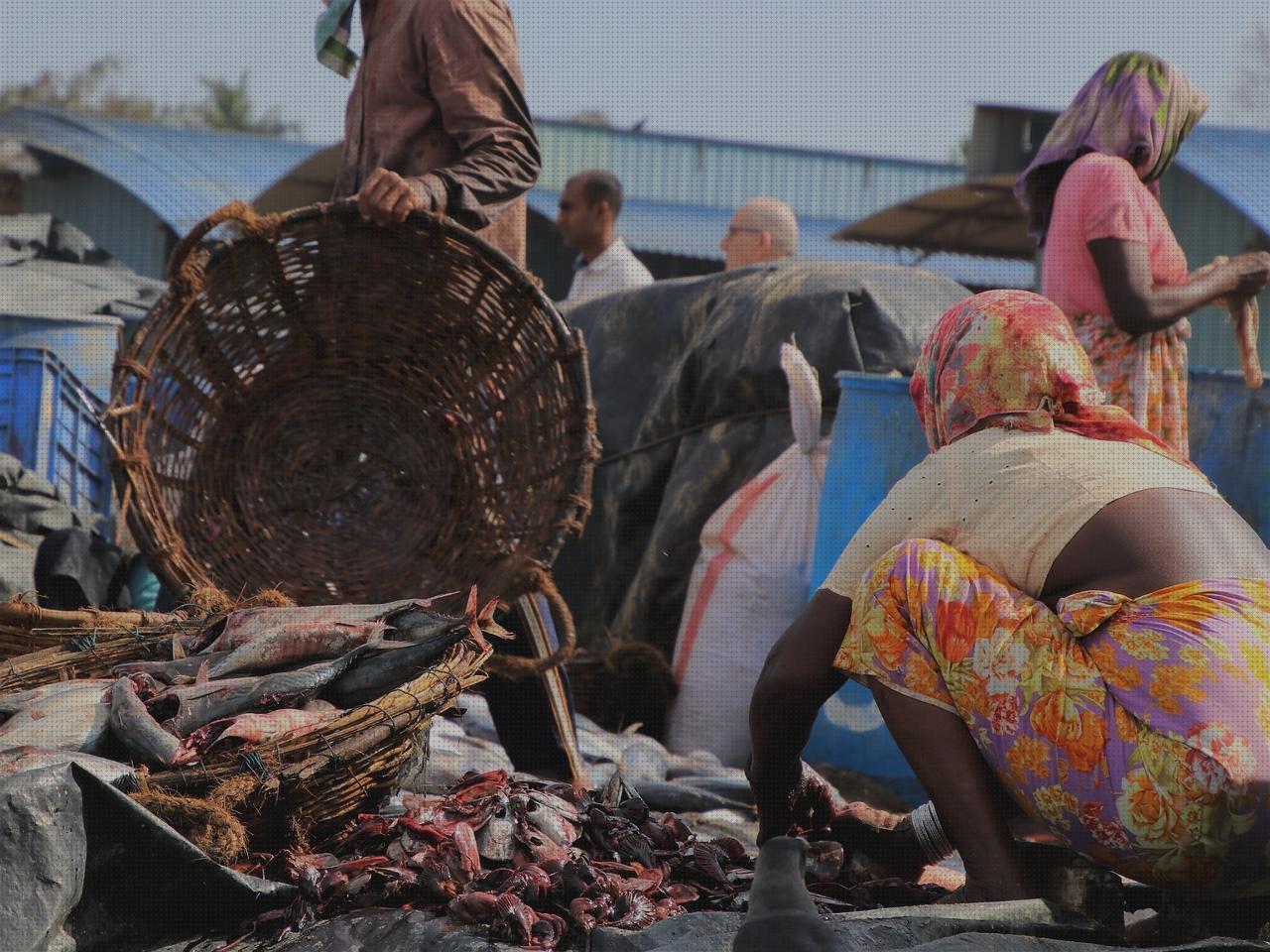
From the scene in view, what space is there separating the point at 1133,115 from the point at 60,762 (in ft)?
9.99

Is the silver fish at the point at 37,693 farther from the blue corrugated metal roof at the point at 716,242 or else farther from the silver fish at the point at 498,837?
the blue corrugated metal roof at the point at 716,242

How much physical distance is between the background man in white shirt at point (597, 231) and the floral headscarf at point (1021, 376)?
4383mm

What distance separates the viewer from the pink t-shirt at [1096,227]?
12.8 feet

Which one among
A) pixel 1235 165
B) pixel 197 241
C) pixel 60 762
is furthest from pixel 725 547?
pixel 1235 165

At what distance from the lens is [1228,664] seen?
7.70ft

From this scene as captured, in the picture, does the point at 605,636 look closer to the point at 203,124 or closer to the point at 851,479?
the point at 851,479

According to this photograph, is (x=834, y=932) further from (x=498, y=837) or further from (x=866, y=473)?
(x=866, y=473)

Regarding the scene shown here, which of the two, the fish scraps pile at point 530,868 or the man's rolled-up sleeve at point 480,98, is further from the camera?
the man's rolled-up sleeve at point 480,98

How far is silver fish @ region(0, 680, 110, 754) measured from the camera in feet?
8.40

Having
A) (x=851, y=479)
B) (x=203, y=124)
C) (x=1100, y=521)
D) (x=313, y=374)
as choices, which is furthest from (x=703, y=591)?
(x=203, y=124)

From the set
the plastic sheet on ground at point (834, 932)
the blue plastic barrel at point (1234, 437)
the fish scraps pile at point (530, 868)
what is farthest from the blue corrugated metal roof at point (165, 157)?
the plastic sheet on ground at point (834, 932)

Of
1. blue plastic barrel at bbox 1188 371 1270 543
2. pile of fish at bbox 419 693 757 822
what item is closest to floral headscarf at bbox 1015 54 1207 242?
blue plastic barrel at bbox 1188 371 1270 543

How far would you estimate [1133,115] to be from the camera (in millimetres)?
4004

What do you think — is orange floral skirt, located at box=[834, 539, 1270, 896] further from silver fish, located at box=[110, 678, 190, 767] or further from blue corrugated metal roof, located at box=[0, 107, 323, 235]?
blue corrugated metal roof, located at box=[0, 107, 323, 235]
